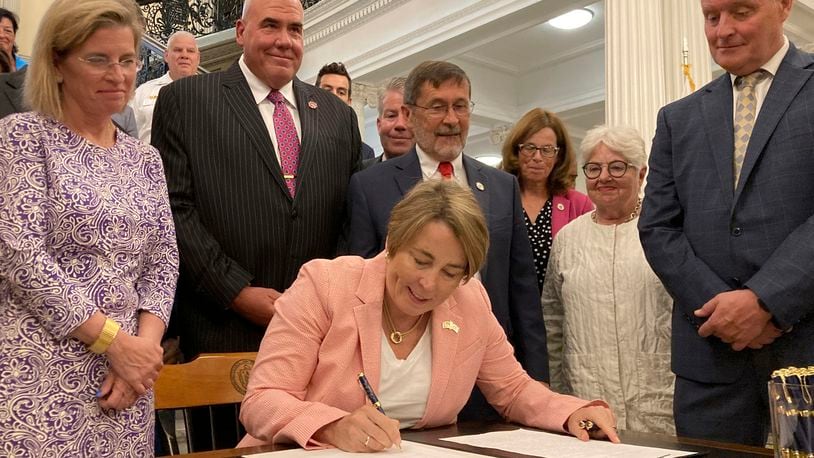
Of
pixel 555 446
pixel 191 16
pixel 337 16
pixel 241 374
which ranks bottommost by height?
pixel 555 446

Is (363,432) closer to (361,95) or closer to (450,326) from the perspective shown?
(450,326)

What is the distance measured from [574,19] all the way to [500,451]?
852 cm

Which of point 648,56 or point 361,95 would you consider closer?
point 648,56

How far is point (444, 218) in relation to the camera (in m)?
1.89

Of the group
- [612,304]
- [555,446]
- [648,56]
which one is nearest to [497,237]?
[612,304]

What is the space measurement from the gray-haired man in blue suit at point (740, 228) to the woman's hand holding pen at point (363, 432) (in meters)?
1.03

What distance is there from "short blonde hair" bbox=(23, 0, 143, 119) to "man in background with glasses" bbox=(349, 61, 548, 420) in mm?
925

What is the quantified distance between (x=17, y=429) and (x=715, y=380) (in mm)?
1660

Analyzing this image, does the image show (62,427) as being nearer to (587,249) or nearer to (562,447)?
(562,447)

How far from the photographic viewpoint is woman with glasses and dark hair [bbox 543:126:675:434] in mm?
2643

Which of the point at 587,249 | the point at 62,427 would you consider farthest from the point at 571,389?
the point at 62,427

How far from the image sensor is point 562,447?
1.62 m

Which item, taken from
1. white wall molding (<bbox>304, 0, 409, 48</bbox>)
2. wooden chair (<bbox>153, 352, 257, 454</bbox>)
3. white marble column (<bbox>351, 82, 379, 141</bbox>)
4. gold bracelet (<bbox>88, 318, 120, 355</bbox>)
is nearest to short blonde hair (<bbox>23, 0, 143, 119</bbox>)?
gold bracelet (<bbox>88, 318, 120, 355</bbox>)

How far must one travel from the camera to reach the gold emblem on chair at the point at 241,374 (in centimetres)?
194
